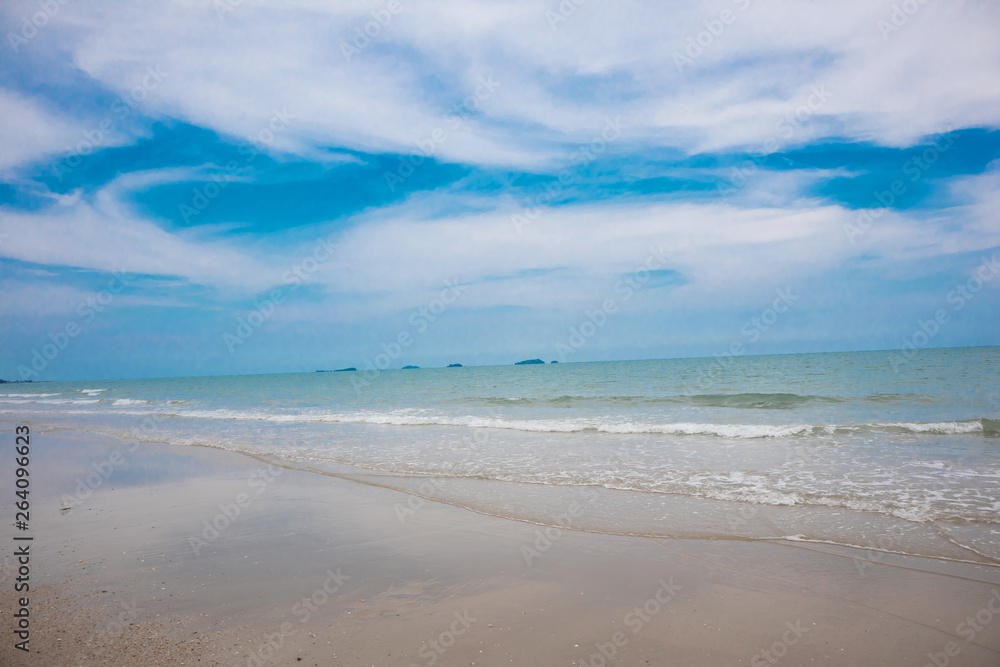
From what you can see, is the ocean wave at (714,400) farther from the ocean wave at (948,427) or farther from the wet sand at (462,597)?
the wet sand at (462,597)

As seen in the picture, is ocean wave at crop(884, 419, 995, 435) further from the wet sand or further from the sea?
the wet sand

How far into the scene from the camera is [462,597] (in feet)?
16.8

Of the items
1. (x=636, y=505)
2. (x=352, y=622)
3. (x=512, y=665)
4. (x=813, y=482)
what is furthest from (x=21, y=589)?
(x=813, y=482)

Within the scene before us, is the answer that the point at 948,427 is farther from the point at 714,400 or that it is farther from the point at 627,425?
the point at 714,400

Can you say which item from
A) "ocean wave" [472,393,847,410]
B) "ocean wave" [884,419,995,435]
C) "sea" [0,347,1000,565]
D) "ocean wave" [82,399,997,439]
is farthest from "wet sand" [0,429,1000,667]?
"ocean wave" [472,393,847,410]

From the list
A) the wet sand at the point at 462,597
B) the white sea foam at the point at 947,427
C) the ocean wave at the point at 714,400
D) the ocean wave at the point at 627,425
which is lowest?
the wet sand at the point at 462,597

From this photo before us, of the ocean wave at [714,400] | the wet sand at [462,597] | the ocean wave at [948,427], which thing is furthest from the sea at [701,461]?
the wet sand at [462,597]

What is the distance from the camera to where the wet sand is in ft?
13.5

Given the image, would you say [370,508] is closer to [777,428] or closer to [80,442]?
[777,428]

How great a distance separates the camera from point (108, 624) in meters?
4.60

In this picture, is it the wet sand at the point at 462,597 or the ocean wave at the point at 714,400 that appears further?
the ocean wave at the point at 714,400

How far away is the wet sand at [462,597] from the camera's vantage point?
4.11 m

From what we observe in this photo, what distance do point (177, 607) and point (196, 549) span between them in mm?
1926

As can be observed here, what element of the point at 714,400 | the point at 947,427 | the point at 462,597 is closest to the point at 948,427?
the point at 947,427
